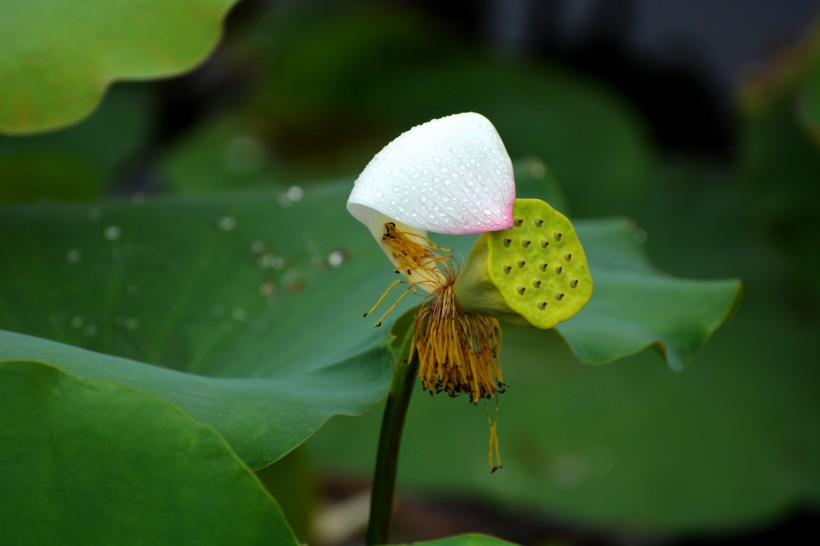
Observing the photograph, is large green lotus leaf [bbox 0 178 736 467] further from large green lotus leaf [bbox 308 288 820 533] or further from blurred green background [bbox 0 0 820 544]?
large green lotus leaf [bbox 308 288 820 533]

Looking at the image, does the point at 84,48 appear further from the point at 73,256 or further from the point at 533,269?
the point at 533,269

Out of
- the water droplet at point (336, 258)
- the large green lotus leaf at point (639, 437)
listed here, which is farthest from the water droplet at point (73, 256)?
the large green lotus leaf at point (639, 437)

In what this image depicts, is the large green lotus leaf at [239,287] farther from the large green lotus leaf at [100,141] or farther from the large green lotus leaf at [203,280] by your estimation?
the large green lotus leaf at [100,141]

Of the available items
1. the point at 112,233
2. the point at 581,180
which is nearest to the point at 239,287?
the point at 112,233

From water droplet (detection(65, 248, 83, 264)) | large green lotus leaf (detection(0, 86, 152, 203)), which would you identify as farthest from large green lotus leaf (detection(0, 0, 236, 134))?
large green lotus leaf (detection(0, 86, 152, 203))

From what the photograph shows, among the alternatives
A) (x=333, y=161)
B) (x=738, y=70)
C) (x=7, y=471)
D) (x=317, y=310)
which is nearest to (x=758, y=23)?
(x=738, y=70)
